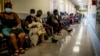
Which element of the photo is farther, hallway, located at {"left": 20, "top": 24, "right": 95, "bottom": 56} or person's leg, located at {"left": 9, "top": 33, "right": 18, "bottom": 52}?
hallway, located at {"left": 20, "top": 24, "right": 95, "bottom": 56}

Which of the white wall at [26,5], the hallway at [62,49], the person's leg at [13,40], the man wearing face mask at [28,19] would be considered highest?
the white wall at [26,5]

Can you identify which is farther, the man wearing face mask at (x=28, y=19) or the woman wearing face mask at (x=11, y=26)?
the man wearing face mask at (x=28, y=19)

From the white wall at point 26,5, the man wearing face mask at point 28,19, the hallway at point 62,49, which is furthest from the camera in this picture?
the white wall at point 26,5

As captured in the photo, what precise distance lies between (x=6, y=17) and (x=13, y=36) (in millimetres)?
567

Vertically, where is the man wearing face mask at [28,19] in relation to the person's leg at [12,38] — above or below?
above

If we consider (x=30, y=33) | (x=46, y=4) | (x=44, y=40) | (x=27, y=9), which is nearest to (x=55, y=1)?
(x=46, y=4)

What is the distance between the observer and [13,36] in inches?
180

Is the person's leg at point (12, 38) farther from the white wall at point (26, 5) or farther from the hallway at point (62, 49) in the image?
the white wall at point (26, 5)

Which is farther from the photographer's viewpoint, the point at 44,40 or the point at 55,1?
the point at 55,1

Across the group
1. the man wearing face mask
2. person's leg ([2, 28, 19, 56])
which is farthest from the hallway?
the man wearing face mask

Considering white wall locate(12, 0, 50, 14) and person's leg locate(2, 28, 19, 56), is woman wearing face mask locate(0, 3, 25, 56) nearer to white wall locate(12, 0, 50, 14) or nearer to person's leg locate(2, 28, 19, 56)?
person's leg locate(2, 28, 19, 56)

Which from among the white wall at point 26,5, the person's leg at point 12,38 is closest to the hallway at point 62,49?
the person's leg at point 12,38

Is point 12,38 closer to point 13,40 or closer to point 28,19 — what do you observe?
point 13,40

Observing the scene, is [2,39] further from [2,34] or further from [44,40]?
[44,40]
